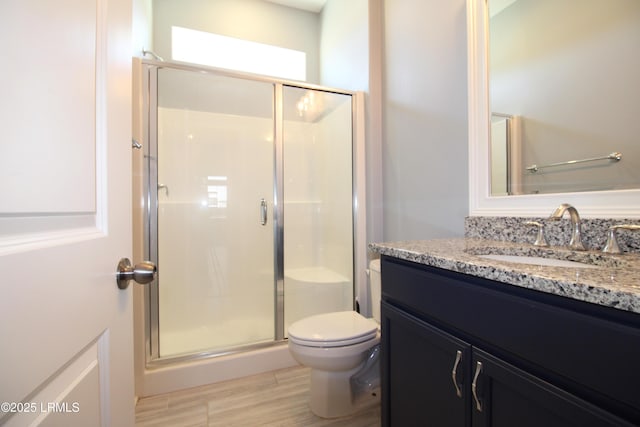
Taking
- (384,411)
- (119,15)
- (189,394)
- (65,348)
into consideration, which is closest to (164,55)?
(119,15)

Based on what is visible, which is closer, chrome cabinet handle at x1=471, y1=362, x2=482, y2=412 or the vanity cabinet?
the vanity cabinet

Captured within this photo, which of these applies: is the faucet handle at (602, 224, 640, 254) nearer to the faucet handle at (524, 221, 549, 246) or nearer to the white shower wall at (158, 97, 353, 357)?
the faucet handle at (524, 221, 549, 246)

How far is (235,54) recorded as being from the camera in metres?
2.71

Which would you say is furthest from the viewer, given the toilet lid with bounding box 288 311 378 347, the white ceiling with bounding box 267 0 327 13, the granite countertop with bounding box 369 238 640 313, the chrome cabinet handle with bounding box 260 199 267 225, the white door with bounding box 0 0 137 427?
the white ceiling with bounding box 267 0 327 13

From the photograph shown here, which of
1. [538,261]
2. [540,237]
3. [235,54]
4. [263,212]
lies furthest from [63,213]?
[235,54]

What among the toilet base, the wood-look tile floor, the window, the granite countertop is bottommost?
the wood-look tile floor

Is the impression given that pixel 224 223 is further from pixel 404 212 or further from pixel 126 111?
pixel 126 111

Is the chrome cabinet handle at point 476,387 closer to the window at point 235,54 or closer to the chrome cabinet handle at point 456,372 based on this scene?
the chrome cabinet handle at point 456,372

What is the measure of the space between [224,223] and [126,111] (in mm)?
1962

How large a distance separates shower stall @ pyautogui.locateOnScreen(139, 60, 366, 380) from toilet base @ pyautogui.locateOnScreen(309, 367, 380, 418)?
60 centimetres

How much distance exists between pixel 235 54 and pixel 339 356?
2.75m

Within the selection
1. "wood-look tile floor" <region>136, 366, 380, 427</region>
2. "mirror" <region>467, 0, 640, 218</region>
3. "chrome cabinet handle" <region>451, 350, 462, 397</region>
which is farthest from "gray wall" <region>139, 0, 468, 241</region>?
"wood-look tile floor" <region>136, 366, 380, 427</region>

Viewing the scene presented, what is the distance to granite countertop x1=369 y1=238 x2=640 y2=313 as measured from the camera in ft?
1.58

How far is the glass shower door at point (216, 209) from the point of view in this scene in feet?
7.41
